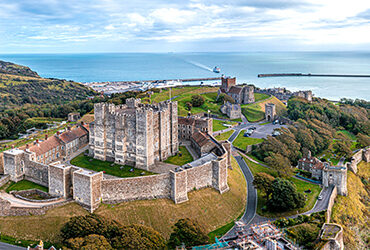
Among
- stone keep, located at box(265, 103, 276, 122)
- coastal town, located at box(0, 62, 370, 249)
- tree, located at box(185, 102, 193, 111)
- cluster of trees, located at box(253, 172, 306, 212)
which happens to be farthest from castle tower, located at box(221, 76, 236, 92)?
cluster of trees, located at box(253, 172, 306, 212)

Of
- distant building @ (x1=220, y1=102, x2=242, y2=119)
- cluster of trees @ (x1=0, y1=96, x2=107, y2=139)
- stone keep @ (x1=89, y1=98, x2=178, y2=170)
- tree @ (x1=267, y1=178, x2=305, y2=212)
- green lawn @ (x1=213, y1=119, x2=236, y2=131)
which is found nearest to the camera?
stone keep @ (x1=89, y1=98, x2=178, y2=170)

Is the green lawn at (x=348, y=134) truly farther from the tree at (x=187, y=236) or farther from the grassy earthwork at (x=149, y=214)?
the tree at (x=187, y=236)

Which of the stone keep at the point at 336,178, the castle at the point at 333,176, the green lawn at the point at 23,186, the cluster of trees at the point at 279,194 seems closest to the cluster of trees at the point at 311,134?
the castle at the point at 333,176

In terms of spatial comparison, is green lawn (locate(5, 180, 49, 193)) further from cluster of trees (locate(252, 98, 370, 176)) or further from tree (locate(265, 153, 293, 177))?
cluster of trees (locate(252, 98, 370, 176))

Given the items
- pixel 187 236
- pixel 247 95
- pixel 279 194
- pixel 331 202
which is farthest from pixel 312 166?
pixel 247 95

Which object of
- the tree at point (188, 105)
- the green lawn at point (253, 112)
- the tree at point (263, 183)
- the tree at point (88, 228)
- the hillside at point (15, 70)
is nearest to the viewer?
the tree at point (88, 228)

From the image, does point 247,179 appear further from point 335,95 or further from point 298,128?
point 335,95

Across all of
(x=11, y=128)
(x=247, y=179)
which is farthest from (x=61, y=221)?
(x=11, y=128)
